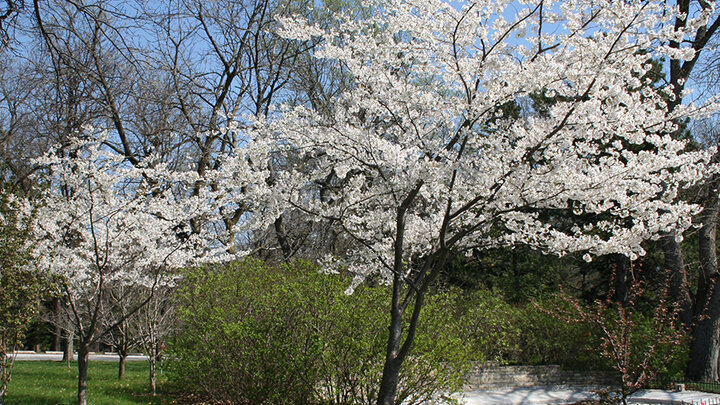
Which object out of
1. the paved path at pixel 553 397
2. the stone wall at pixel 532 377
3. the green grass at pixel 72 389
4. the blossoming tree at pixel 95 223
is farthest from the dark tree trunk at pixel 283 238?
the paved path at pixel 553 397

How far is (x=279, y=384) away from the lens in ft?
21.3

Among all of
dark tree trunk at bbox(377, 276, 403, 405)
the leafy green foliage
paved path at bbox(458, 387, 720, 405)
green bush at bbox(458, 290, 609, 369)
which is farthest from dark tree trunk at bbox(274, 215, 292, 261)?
dark tree trunk at bbox(377, 276, 403, 405)

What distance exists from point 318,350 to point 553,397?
5.47 metres

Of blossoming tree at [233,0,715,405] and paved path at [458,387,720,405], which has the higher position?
blossoming tree at [233,0,715,405]

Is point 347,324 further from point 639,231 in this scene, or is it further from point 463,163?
point 639,231

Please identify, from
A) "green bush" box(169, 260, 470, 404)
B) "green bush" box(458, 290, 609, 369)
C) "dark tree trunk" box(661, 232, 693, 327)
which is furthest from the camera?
"green bush" box(458, 290, 609, 369)

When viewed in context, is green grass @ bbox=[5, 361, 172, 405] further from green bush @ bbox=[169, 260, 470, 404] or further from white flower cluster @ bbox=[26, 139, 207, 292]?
white flower cluster @ bbox=[26, 139, 207, 292]

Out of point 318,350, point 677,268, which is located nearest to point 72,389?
point 318,350

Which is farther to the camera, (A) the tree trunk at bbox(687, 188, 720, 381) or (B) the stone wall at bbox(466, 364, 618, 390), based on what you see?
(A) the tree trunk at bbox(687, 188, 720, 381)

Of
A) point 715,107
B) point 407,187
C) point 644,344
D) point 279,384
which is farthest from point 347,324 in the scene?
point 644,344

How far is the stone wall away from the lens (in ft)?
34.8

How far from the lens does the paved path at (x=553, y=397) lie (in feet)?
28.0

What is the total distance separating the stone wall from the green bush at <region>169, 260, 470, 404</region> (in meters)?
3.91

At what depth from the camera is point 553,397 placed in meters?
9.72
